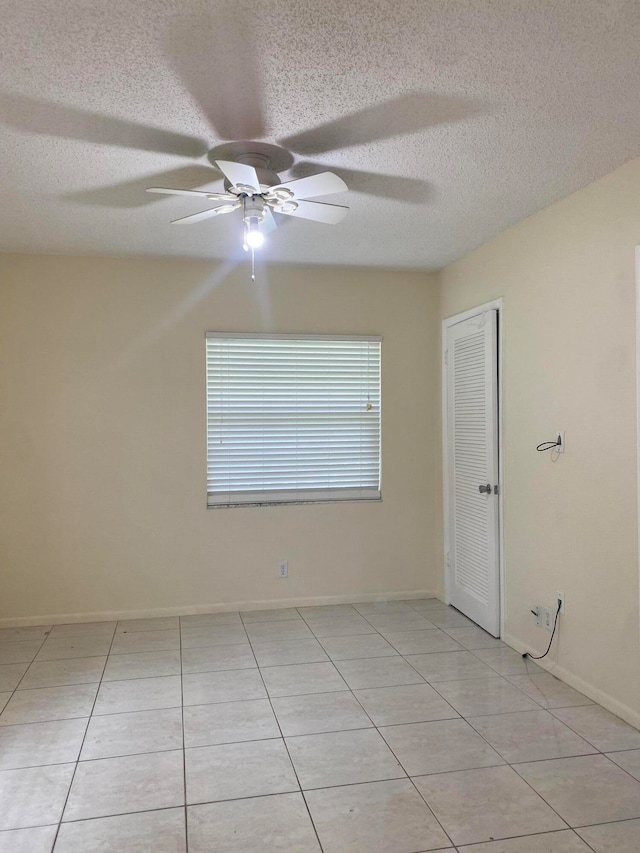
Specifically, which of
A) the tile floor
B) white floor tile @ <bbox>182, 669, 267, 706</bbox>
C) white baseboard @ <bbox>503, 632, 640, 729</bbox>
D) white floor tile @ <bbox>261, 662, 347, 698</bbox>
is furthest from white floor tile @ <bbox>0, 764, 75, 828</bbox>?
white baseboard @ <bbox>503, 632, 640, 729</bbox>

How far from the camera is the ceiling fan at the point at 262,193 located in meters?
2.54

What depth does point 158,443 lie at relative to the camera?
4.53 m

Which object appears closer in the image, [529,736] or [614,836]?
[614,836]

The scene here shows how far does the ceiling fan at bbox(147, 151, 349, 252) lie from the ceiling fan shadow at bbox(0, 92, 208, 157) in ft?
0.53

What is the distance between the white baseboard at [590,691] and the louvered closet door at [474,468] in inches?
20.3

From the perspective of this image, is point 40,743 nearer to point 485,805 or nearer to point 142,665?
point 142,665

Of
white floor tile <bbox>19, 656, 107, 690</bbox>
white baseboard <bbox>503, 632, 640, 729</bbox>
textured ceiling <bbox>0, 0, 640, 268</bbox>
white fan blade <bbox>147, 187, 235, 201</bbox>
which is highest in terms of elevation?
textured ceiling <bbox>0, 0, 640, 268</bbox>

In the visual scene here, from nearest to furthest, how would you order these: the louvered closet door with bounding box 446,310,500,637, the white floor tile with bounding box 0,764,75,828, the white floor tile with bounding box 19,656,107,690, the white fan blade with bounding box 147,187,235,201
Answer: the white floor tile with bounding box 0,764,75,828 → the white fan blade with bounding box 147,187,235,201 → the white floor tile with bounding box 19,656,107,690 → the louvered closet door with bounding box 446,310,500,637

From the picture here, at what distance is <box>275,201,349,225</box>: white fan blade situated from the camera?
2863mm

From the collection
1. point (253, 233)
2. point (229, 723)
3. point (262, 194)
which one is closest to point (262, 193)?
point (262, 194)

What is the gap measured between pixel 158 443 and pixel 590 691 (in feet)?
10.1

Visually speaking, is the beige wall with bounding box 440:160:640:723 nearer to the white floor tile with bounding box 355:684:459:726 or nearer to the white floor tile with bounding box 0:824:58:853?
the white floor tile with bounding box 355:684:459:726

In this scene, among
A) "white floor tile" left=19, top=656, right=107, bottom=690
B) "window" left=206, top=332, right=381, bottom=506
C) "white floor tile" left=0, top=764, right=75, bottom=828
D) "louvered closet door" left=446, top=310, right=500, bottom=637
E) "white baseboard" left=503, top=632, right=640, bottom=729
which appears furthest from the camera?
"window" left=206, top=332, right=381, bottom=506

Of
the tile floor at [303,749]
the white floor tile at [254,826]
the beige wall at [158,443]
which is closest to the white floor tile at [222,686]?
the tile floor at [303,749]
